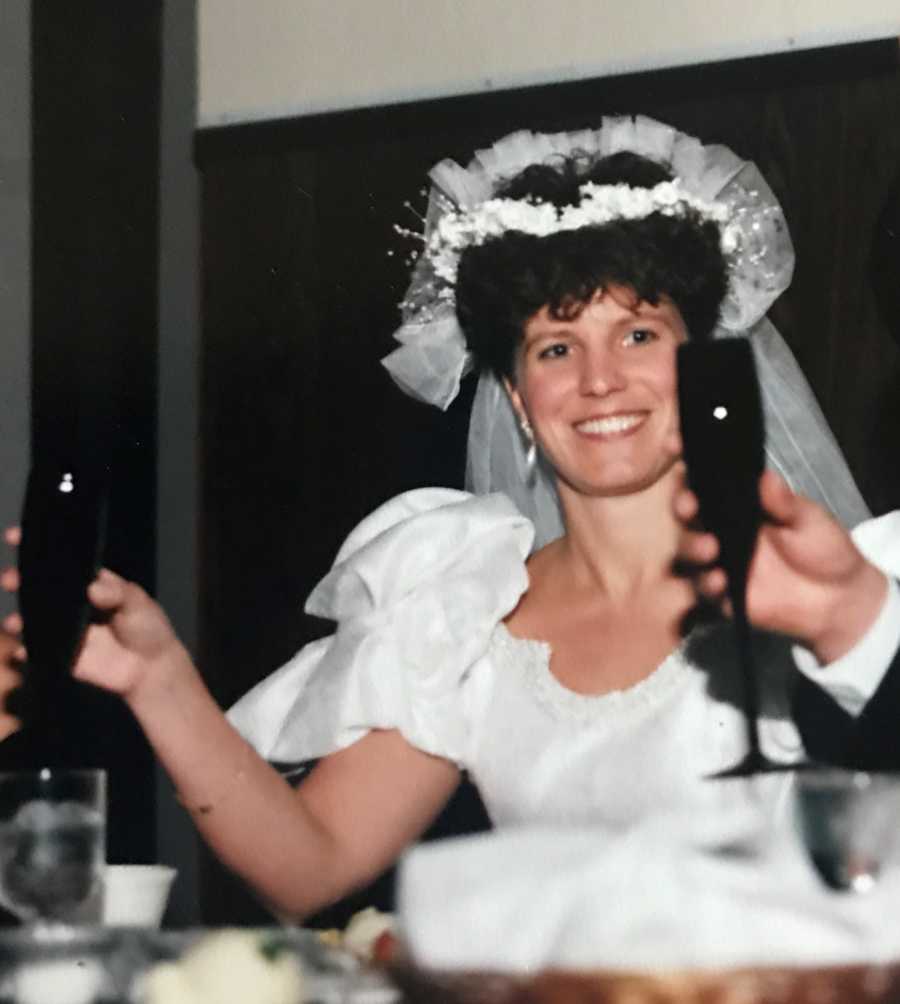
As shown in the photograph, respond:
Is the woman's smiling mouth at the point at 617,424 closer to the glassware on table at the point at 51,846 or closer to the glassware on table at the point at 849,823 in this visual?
the glassware on table at the point at 51,846

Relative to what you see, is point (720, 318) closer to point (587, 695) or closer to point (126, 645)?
point (587, 695)

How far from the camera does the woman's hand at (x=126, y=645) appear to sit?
891mm

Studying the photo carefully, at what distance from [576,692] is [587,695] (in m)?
0.01

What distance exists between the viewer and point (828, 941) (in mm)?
469

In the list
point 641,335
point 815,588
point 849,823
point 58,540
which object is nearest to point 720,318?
point 641,335

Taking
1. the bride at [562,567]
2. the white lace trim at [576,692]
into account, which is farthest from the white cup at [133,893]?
the white lace trim at [576,692]

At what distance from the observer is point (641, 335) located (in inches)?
47.6

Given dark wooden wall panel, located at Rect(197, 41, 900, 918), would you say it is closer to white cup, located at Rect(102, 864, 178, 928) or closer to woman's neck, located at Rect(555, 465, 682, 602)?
woman's neck, located at Rect(555, 465, 682, 602)

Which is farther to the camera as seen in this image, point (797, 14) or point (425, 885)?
point (797, 14)

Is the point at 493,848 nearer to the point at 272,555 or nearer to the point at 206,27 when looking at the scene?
the point at 272,555

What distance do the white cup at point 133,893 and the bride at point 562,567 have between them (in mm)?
299

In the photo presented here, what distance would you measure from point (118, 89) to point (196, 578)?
440mm

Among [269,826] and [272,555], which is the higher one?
[272,555]

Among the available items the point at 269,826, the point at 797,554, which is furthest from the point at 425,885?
the point at 269,826
